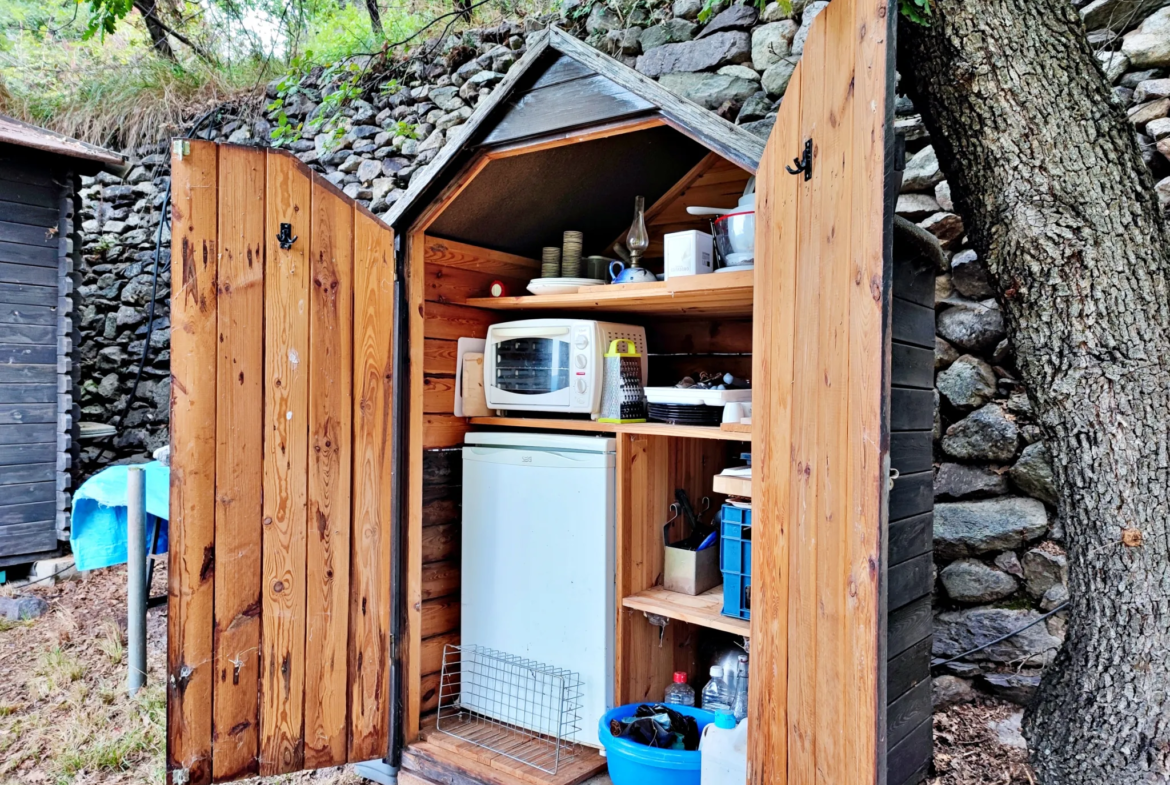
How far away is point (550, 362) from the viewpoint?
2684 mm

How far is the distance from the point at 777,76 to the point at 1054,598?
236cm

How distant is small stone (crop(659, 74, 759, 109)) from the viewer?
3.44 metres

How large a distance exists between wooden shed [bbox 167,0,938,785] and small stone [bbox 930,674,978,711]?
0.74m

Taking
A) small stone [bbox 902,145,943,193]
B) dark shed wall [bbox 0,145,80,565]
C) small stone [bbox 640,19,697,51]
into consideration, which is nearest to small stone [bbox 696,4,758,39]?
small stone [bbox 640,19,697,51]

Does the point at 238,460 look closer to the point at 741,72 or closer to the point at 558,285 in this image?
the point at 558,285

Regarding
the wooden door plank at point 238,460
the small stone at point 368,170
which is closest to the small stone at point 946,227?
the wooden door plank at point 238,460

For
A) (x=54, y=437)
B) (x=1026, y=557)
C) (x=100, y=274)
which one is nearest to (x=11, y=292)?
(x=54, y=437)

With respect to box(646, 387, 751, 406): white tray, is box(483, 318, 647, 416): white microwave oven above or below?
above

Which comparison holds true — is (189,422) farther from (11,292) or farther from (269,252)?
(11,292)

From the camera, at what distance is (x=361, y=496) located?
2.43 meters

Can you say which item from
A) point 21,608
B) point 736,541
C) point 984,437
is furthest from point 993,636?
point 21,608

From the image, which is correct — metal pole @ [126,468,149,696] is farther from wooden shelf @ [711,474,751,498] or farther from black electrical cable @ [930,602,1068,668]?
black electrical cable @ [930,602,1068,668]

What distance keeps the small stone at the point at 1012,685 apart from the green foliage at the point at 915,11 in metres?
2.17

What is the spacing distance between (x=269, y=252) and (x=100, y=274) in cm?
524
